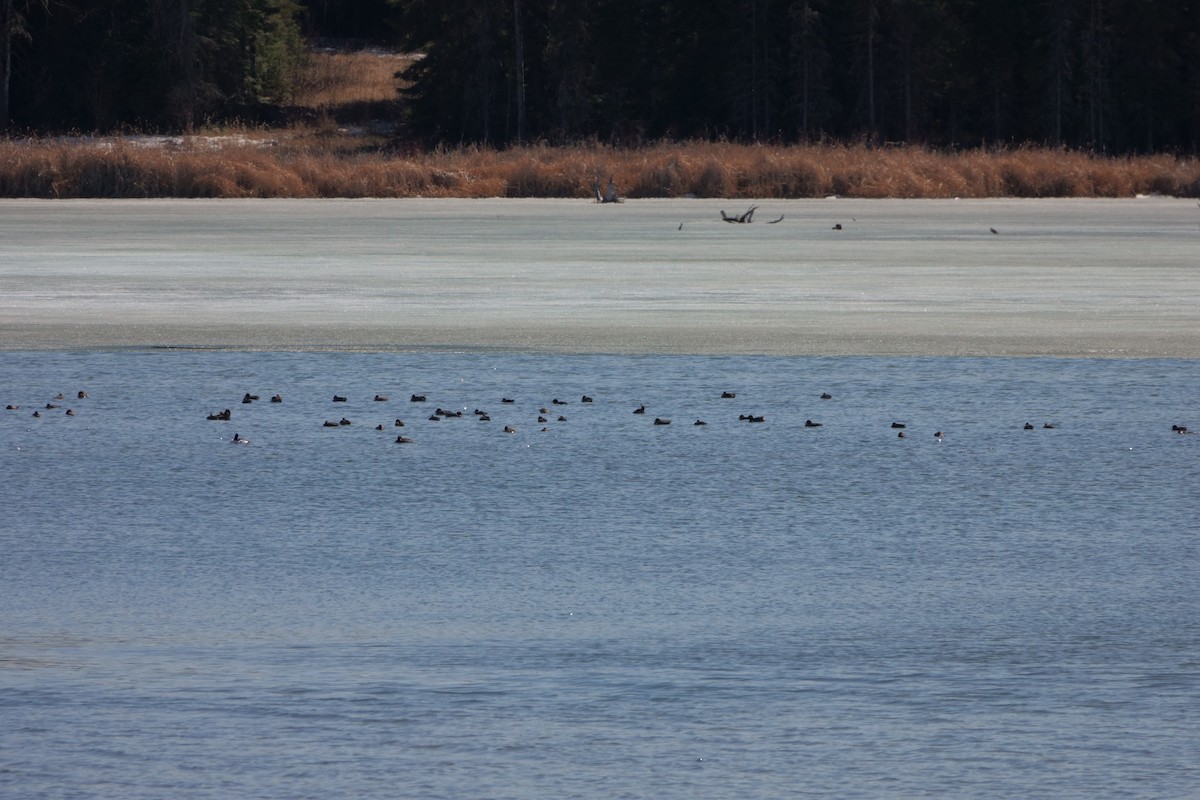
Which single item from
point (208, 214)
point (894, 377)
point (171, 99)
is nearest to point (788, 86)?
point (171, 99)

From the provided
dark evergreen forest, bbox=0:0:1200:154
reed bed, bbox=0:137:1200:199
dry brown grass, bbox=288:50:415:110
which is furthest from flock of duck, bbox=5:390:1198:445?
dry brown grass, bbox=288:50:415:110

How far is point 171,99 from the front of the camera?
68.4m

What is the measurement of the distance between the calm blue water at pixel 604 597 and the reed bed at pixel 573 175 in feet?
85.4

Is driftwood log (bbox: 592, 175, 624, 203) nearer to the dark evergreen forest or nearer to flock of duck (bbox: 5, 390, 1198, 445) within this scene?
flock of duck (bbox: 5, 390, 1198, 445)

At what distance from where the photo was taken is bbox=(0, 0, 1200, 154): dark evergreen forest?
229ft

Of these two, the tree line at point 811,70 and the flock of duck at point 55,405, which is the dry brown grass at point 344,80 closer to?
the tree line at point 811,70

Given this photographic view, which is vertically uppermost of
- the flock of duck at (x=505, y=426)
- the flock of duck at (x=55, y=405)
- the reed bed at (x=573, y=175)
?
the reed bed at (x=573, y=175)

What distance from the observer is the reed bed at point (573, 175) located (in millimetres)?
35469

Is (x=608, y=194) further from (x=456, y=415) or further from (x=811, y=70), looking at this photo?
(x=811, y=70)

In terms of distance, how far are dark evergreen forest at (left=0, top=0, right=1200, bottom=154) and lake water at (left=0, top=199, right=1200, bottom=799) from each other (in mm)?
54643

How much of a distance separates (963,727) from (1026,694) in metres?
0.36

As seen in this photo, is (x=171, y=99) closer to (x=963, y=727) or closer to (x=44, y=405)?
(x=44, y=405)

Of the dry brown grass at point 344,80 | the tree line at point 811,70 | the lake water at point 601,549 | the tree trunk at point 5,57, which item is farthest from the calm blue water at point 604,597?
the dry brown grass at point 344,80

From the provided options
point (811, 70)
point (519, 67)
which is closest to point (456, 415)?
point (519, 67)
